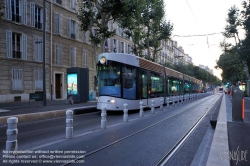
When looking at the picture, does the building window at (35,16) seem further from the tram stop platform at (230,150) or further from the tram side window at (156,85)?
the tram stop platform at (230,150)

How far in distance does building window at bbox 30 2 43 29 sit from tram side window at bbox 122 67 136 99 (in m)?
14.9

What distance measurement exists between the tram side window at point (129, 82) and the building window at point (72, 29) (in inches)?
703

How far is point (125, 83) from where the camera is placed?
13.7 m

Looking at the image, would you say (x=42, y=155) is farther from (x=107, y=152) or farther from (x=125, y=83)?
(x=125, y=83)

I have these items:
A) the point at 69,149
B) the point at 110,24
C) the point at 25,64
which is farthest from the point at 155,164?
the point at 110,24

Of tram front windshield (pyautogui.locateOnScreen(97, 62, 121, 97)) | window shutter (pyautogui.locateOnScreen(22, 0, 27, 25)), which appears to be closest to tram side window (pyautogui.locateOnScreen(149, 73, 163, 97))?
tram front windshield (pyautogui.locateOnScreen(97, 62, 121, 97))

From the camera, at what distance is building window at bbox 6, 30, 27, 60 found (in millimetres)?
21859


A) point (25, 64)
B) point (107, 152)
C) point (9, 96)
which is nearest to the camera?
point (107, 152)

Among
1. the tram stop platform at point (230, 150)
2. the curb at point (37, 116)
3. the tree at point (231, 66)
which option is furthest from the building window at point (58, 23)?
the tree at point (231, 66)

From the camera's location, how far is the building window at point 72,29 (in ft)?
98.0

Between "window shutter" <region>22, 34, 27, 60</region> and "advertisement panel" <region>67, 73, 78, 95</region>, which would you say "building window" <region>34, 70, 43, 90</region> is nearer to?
"window shutter" <region>22, 34, 27, 60</region>

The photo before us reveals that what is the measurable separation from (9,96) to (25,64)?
3508 mm

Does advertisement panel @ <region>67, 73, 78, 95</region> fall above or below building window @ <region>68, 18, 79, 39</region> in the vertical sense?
below

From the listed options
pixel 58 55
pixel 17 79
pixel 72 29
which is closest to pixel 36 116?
pixel 17 79
